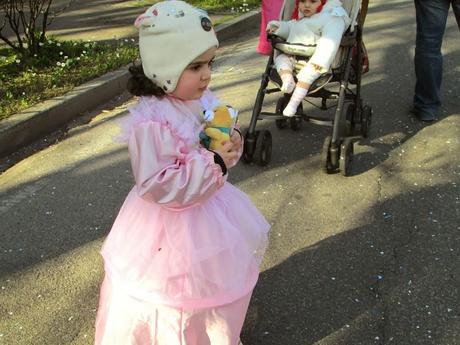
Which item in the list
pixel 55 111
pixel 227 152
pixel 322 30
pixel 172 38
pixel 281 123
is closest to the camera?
pixel 172 38

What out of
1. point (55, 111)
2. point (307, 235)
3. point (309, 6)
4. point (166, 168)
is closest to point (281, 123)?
point (309, 6)

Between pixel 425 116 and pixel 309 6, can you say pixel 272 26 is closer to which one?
pixel 309 6

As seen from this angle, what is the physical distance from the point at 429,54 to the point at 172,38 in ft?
10.7

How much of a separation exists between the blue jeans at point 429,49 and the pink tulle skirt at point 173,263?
3.02m

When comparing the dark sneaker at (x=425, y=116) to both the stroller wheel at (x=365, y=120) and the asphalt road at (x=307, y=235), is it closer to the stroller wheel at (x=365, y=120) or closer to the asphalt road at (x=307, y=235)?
the asphalt road at (x=307, y=235)

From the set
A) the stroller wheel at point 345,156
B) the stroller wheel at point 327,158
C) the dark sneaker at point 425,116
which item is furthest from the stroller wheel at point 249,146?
the dark sneaker at point 425,116

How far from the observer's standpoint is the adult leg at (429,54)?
13.8 feet

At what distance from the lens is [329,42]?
140 inches

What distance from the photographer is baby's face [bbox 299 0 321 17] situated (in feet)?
12.5

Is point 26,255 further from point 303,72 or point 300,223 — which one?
point 303,72

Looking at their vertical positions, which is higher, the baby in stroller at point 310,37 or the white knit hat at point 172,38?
the white knit hat at point 172,38

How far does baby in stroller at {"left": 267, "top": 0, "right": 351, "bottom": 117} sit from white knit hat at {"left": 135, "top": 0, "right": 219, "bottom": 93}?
1.99 meters

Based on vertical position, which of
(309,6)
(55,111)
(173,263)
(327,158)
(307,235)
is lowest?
(307,235)

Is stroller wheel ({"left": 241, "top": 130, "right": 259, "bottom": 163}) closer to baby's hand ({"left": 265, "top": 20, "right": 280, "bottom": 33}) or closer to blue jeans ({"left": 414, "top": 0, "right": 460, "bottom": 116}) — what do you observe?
baby's hand ({"left": 265, "top": 20, "right": 280, "bottom": 33})
